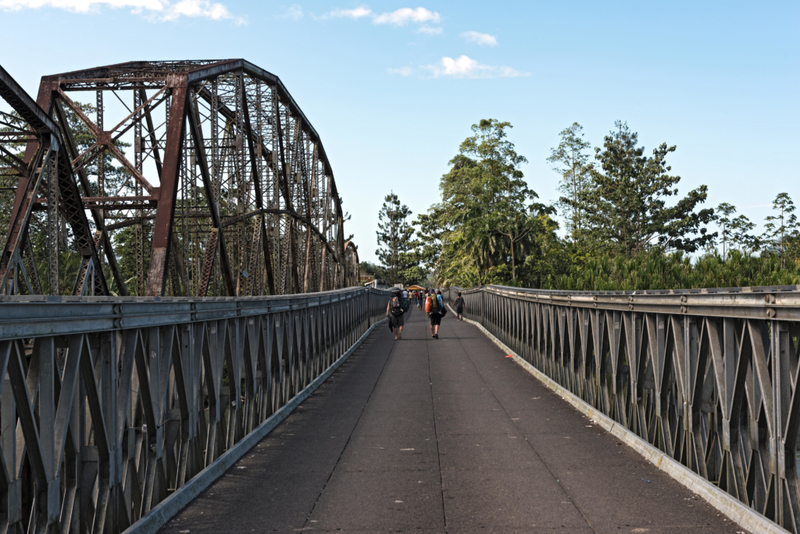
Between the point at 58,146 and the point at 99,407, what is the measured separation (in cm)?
803

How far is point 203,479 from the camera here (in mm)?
6133

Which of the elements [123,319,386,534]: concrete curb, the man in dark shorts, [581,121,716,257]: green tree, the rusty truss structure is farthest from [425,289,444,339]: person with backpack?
[581,121,716,257]: green tree

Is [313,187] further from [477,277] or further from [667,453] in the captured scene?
[667,453]

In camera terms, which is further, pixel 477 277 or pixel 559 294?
pixel 477 277

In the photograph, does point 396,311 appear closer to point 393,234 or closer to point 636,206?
point 636,206

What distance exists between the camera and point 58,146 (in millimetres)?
11180

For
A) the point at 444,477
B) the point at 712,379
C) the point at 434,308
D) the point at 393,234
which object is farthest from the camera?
the point at 393,234

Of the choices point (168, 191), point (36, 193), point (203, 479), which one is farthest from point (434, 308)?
point (203, 479)

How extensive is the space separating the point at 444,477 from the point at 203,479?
209cm

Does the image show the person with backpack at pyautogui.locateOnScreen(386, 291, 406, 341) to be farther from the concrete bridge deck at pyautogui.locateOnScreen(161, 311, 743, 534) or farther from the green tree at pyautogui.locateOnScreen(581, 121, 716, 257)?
the green tree at pyautogui.locateOnScreen(581, 121, 716, 257)

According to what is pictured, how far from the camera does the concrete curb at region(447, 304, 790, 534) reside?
4.79 meters

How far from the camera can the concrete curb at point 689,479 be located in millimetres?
4789

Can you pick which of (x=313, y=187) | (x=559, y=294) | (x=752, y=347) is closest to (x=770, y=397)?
(x=752, y=347)

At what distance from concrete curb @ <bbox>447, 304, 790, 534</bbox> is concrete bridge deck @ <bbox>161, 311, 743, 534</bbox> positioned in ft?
0.29
